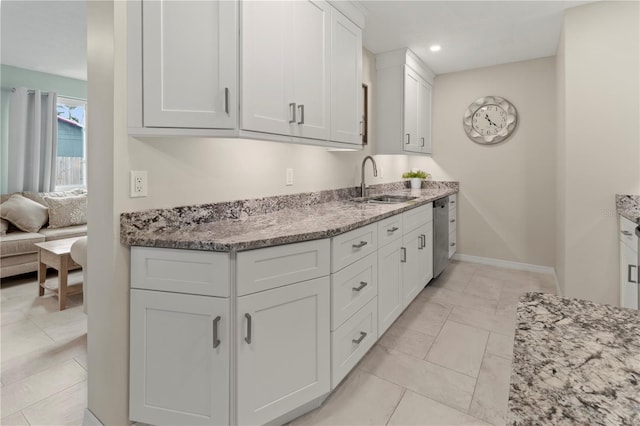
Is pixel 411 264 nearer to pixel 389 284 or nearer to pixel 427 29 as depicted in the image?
pixel 389 284

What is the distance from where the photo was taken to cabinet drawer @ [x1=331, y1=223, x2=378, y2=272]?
167 cm

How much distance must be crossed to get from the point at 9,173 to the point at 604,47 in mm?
6623

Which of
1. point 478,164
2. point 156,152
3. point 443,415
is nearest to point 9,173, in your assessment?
point 156,152

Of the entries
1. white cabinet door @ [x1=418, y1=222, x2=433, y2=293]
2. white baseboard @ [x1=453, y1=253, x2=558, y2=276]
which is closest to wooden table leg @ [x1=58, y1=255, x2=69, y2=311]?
white cabinet door @ [x1=418, y1=222, x2=433, y2=293]

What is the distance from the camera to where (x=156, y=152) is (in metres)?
1.58

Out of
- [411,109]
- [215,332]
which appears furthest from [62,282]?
[411,109]

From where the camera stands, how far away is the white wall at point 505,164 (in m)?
3.87

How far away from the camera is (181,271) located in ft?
4.53

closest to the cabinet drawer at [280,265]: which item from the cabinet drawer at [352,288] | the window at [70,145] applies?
the cabinet drawer at [352,288]

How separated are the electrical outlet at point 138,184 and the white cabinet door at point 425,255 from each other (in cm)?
222

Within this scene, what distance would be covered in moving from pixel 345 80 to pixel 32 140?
4.69 metres

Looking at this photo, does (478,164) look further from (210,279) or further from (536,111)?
(210,279)

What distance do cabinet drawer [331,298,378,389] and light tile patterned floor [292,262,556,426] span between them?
0.16 meters

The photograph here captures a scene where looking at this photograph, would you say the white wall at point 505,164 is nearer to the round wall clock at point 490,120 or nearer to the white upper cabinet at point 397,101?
the round wall clock at point 490,120
